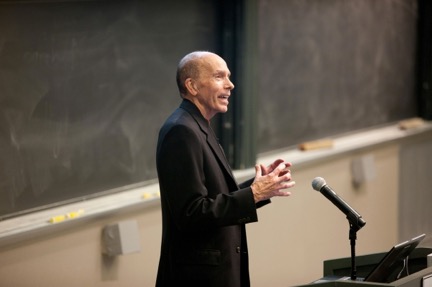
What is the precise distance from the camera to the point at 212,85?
11.7 ft

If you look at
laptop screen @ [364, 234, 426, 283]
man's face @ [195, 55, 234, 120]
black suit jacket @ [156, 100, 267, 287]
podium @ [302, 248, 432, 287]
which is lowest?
podium @ [302, 248, 432, 287]

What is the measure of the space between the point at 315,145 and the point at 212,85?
2793 millimetres

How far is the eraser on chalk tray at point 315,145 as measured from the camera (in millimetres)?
6223

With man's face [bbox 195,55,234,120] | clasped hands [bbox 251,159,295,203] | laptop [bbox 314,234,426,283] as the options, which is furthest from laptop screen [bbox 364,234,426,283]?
man's face [bbox 195,55,234,120]

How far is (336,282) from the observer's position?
3.29m

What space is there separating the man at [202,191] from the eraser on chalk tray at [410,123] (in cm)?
389

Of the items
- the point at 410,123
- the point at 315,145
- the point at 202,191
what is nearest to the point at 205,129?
the point at 202,191

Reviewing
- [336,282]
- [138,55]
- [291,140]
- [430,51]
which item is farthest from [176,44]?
[430,51]

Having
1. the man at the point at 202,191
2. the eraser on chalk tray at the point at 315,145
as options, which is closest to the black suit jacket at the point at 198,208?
the man at the point at 202,191

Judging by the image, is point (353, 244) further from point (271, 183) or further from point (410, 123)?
point (410, 123)

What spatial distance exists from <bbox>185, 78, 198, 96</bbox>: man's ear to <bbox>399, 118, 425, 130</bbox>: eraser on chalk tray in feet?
13.3

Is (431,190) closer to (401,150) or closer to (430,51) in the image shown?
(401,150)

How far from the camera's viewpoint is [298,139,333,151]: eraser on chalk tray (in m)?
6.22

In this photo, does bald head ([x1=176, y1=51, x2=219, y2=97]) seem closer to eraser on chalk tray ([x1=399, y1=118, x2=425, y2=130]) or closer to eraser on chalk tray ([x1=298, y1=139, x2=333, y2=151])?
eraser on chalk tray ([x1=298, y1=139, x2=333, y2=151])
